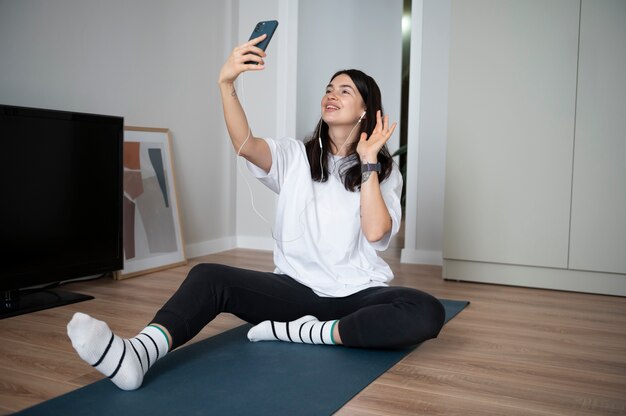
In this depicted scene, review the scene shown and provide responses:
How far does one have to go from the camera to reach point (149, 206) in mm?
3568

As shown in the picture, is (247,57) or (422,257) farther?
(422,257)

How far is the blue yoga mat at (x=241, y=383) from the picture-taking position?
1508 mm

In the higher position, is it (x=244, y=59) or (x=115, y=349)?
(x=244, y=59)

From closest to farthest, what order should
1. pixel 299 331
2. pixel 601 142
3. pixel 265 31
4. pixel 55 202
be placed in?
1. pixel 265 31
2. pixel 299 331
3. pixel 55 202
4. pixel 601 142

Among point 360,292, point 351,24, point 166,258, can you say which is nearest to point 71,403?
point 360,292

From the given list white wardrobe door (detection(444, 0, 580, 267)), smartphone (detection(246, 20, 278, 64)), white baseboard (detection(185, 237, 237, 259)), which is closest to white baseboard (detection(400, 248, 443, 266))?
white wardrobe door (detection(444, 0, 580, 267))

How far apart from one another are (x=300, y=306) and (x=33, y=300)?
1.31 meters

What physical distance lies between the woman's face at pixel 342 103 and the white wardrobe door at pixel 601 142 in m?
1.62

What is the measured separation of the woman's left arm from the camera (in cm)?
196

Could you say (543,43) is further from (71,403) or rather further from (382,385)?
(71,403)

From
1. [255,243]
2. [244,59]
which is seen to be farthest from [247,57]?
[255,243]

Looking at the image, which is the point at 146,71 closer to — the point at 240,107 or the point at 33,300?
the point at 33,300

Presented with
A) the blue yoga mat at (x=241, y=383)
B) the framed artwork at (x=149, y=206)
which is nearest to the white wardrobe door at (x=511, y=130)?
the blue yoga mat at (x=241, y=383)

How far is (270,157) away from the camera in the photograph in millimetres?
2053
